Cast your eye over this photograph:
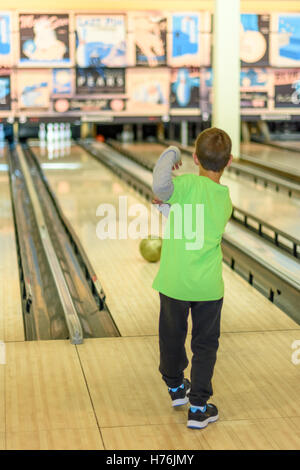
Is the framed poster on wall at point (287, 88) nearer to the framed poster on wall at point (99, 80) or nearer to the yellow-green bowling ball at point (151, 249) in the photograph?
the framed poster on wall at point (99, 80)

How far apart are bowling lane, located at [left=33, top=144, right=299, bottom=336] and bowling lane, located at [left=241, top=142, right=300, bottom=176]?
231 centimetres

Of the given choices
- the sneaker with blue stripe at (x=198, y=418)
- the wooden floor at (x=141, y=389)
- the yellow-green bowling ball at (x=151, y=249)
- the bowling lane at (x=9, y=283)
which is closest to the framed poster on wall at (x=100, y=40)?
the bowling lane at (x=9, y=283)

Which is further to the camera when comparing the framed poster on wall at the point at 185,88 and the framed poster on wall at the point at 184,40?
the framed poster on wall at the point at 185,88

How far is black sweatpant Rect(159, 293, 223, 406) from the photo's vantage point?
2787 mm

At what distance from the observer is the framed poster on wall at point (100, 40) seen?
12.1 metres

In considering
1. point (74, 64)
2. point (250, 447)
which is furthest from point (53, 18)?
point (250, 447)

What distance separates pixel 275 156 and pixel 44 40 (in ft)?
12.3

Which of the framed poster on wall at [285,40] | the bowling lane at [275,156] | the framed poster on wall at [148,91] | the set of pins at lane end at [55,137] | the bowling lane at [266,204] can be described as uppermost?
the framed poster on wall at [285,40]

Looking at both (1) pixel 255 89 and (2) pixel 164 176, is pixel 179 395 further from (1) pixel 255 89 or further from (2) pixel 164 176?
(1) pixel 255 89

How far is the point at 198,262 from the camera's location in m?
2.79

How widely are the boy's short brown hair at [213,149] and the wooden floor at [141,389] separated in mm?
872

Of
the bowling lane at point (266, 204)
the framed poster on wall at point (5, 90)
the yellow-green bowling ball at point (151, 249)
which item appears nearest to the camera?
the yellow-green bowling ball at point (151, 249)

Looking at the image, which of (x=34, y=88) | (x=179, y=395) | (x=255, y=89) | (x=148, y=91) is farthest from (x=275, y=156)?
(x=179, y=395)

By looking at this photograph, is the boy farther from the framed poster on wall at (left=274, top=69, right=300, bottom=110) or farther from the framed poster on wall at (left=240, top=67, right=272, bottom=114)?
the framed poster on wall at (left=274, top=69, right=300, bottom=110)
